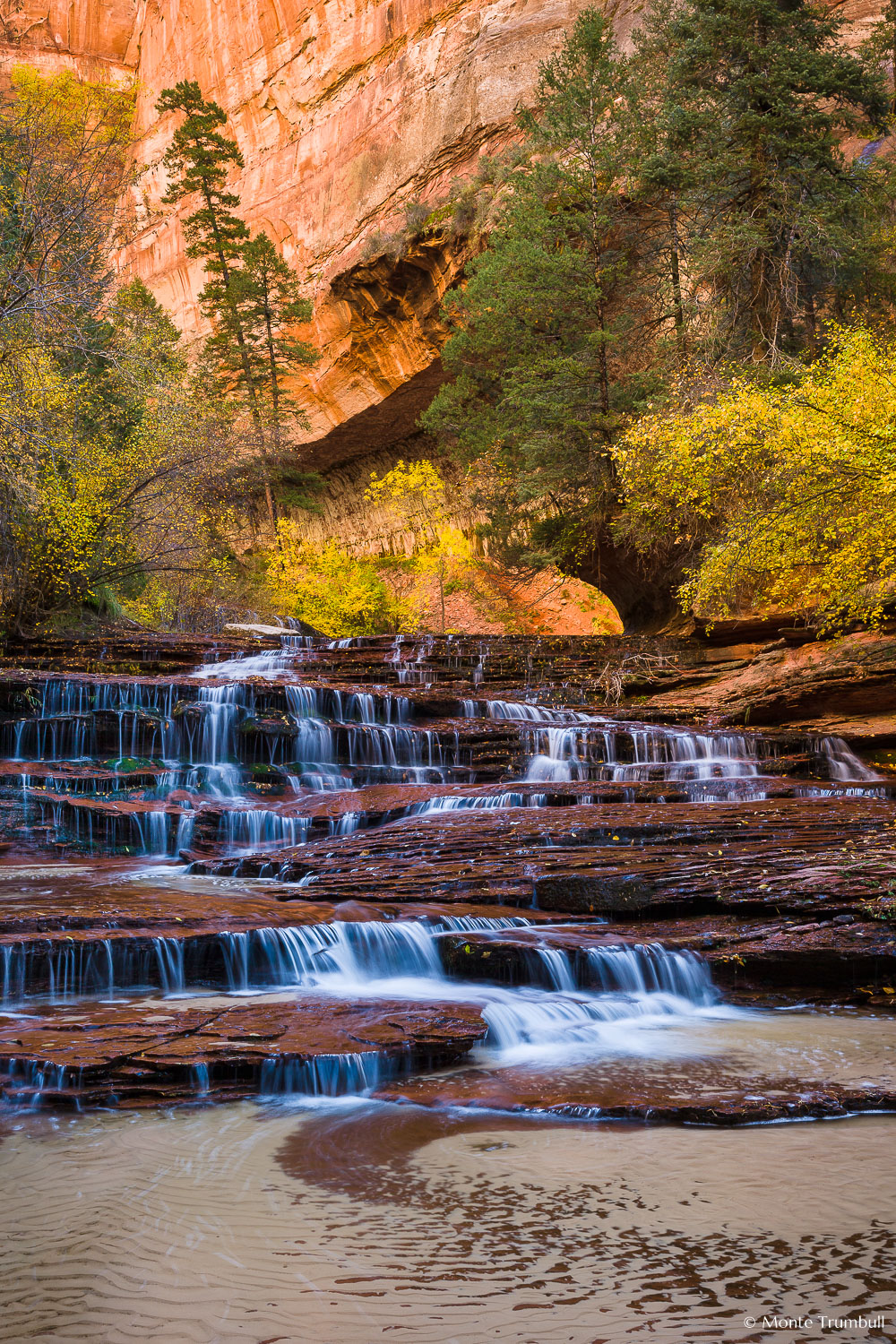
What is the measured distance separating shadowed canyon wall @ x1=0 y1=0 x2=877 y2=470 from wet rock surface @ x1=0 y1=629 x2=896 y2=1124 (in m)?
18.8

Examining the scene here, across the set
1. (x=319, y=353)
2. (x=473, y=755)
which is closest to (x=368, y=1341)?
(x=473, y=755)

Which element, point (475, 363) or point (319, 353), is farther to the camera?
point (319, 353)

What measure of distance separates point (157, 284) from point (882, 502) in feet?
141

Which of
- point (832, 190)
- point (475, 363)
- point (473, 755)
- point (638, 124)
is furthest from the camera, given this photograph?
point (475, 363)

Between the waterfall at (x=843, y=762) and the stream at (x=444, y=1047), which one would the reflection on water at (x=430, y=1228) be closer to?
the stream at (x=444, y=1047)

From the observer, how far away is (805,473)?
1262cm

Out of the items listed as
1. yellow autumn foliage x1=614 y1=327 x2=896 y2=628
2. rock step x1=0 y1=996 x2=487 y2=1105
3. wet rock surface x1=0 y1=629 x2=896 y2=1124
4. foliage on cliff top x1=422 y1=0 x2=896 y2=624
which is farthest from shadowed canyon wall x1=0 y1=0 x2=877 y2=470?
rock step x1=0 y1=996 x2=487 y2=1105

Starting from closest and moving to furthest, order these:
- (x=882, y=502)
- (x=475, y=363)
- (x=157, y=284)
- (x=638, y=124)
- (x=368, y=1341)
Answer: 1. (x=368, y=1341)
2. (x=882, y=502)
3. (x=638, y=124)
4. (x=475, y=363)
5. (x=157, y=284)

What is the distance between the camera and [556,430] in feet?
66.4

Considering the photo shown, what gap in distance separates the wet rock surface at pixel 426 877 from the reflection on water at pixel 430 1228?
48cm

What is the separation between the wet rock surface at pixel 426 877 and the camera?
5.07 metres

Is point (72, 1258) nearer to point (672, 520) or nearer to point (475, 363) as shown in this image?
point (672, 520)

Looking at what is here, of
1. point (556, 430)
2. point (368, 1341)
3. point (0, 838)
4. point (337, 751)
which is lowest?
point (368, 1341)

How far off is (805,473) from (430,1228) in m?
11.8
